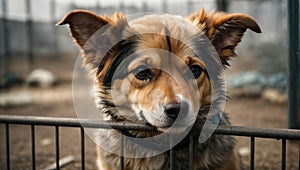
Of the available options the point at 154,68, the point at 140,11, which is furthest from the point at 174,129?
the point at 140,11

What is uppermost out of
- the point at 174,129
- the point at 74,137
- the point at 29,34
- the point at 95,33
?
the point at 95,33

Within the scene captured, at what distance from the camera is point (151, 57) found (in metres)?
2.45

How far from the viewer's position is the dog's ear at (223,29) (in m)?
2.51

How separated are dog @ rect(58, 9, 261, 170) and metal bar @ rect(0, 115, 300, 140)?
18 centimetres

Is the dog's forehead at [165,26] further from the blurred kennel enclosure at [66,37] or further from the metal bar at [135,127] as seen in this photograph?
the blurred kennel enclosure at [66,37]

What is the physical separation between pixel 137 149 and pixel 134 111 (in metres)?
0.33

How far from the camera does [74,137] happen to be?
6.15 m

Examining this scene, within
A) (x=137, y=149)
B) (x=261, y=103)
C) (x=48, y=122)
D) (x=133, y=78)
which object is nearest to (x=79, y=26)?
(x=133, y=78)

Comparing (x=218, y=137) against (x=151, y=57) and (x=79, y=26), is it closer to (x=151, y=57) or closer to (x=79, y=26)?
(x=151, y=57)

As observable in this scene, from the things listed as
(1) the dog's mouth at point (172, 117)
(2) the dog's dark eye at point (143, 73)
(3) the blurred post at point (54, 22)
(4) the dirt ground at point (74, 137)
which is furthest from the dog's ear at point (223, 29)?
(3) the blurred post at point (54, 22)

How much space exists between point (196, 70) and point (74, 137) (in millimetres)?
4116

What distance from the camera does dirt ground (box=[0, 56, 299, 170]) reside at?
438cm

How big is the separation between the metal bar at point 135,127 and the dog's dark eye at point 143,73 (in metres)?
0.40

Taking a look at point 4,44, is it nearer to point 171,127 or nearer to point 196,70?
point 196,70
